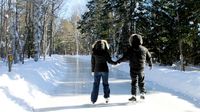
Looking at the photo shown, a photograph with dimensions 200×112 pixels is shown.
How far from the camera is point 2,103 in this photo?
412 inches

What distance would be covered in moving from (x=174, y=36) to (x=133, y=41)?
25.7 metres

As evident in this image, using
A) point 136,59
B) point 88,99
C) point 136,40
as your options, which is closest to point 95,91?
point 88,99

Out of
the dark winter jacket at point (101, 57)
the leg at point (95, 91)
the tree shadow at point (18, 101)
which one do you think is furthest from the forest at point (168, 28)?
the tree shadow at point (18, 101)

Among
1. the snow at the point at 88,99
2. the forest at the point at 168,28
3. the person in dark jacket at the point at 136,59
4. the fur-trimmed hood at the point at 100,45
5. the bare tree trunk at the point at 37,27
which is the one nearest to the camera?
the snow at the point at 88,99

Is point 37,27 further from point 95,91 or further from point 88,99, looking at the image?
point 95,91

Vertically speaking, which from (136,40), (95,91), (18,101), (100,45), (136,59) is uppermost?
(136,40)

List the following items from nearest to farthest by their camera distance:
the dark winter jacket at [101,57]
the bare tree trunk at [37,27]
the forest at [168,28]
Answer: the dark winter jacket at [101,57]
the forest at [168,28]
the bare tree trunk at [37,27]

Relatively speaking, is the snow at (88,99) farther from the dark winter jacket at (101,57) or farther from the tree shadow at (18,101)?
the dark winter jacket at (101,57)

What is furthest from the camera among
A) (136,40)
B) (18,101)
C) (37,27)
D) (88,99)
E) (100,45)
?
(37,27)

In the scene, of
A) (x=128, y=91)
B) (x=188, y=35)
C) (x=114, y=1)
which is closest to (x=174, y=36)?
(x=188, y=35)

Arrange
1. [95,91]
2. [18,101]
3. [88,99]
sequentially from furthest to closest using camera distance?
[88,99] → [95,91] → [18,101]

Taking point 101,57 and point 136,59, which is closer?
point 101,57

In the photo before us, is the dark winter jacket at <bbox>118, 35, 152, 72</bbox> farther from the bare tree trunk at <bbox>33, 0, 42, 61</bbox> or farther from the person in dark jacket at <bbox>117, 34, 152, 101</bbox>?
the bare tree trunk at <bbox>33, 0, 42, 61</bbox>

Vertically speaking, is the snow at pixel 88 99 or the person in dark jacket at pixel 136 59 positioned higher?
the person in dark jacket at pixel 136 59
